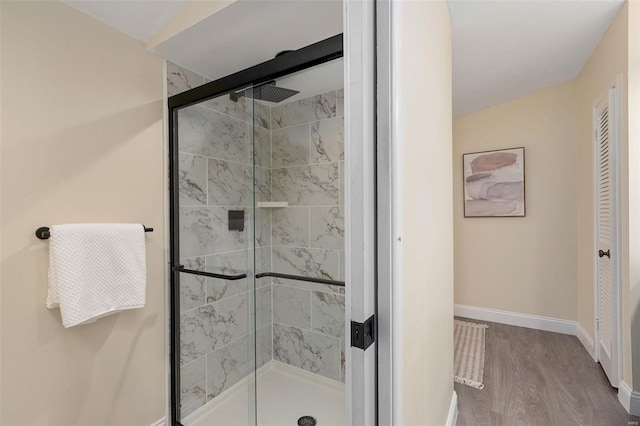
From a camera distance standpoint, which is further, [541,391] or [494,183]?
[494,183]

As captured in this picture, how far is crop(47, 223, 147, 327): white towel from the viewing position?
1.24m

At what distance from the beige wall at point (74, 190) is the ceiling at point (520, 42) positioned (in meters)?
1.81

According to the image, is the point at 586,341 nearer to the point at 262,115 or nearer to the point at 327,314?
the point at 327,314

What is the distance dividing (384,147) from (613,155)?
7.17 ft

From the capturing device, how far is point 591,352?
8.50 ft

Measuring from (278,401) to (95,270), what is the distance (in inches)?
47.1

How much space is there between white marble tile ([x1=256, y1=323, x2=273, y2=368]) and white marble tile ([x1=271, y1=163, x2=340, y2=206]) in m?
0.72

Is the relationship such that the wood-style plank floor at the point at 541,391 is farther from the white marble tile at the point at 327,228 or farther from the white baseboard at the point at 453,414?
the white marble tile at the point at 327,228

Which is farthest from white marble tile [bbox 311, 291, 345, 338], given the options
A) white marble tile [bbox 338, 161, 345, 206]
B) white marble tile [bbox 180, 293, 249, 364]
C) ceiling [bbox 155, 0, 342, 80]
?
ceiling [bbox 155, 0, 342, 80]

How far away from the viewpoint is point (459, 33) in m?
2.07

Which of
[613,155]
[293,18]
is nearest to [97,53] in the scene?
[293,18]

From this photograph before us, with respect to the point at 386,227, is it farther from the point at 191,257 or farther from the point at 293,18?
the point at 191,257

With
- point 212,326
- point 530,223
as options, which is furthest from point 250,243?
point 530,223

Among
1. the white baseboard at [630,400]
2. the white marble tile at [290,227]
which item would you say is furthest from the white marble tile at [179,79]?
the white baseboard at [630,400]
